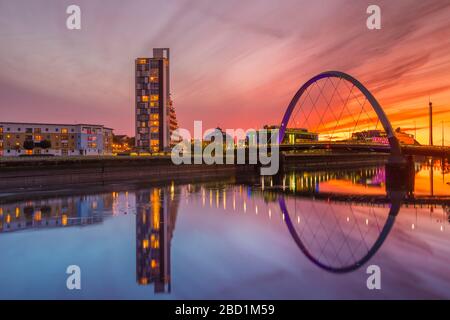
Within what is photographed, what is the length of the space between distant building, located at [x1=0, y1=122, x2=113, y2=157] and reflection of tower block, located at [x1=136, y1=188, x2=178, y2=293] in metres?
68.2

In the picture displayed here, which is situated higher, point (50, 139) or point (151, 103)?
point (151, 103)

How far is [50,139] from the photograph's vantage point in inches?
3853

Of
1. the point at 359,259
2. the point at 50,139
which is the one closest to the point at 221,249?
the point at 359,259

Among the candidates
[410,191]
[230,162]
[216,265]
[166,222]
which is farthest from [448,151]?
[216,265]

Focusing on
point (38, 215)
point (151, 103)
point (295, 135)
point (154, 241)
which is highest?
point (151, 103)

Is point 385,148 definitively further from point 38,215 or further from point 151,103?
point 151,103

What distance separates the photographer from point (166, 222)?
2555 centimetres

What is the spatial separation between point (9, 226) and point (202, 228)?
1370 centimetres

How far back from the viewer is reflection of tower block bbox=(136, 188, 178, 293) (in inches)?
551

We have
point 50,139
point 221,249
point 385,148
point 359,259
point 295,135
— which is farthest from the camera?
point 295,135

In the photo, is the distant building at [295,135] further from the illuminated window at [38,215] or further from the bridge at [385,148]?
the illuminated window at [38,215]

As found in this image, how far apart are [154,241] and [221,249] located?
412 centimetres

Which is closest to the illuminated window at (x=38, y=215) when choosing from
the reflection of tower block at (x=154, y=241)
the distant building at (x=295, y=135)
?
the reflection of tower block at (x=154, y=241)
